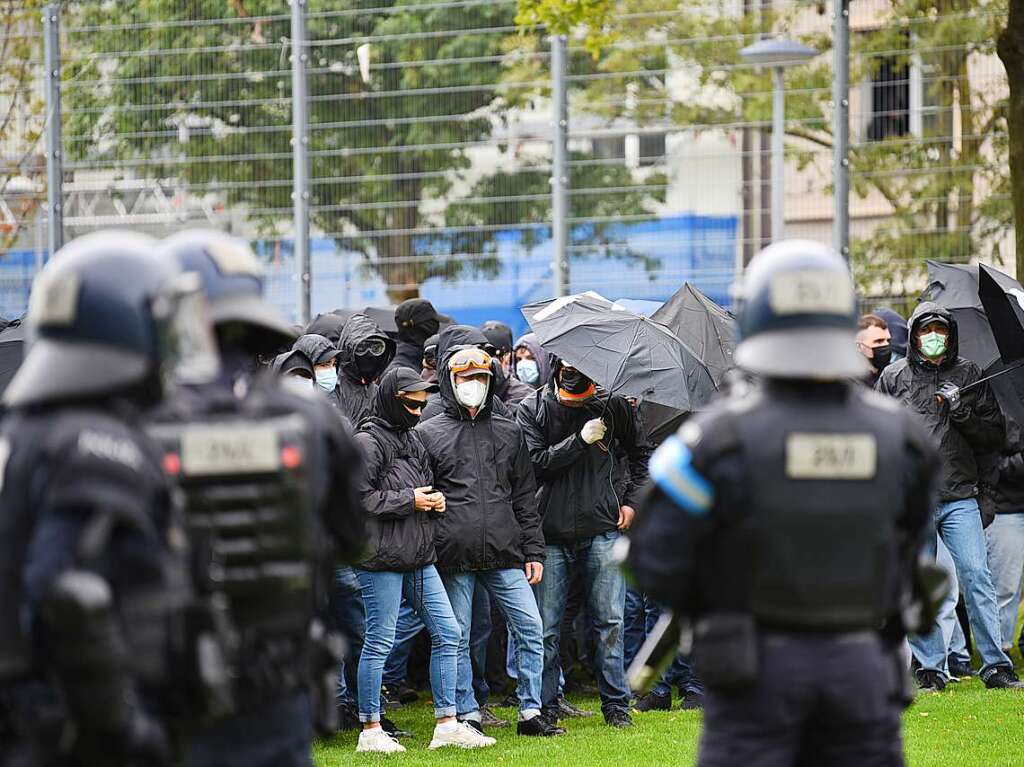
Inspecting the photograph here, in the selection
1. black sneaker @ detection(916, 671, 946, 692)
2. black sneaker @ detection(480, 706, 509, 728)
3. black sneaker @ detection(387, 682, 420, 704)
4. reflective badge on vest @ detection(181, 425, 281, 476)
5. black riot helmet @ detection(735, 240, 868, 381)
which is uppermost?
black riot helmet @ detection(735, 240, 868, 381)

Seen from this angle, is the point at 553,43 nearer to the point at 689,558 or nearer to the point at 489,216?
the point at 489,216

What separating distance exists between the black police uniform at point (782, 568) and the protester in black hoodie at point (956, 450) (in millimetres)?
6387

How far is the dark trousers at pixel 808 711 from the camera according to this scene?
15.9 feet

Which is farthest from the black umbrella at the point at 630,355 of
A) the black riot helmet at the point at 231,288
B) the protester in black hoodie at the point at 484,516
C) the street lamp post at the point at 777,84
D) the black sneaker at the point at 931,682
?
the street lamp post at the point at 777,84

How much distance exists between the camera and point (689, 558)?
4.96 meters

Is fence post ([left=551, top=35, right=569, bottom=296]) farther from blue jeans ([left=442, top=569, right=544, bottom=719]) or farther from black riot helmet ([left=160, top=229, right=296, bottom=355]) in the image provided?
black riot helmet ([left=160, top=229, right=296, bottom=355])

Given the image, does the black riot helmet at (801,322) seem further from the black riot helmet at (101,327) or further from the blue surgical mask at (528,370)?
the blue surgical mask at (528,370)

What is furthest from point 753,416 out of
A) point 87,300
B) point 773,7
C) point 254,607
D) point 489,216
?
point 773,7

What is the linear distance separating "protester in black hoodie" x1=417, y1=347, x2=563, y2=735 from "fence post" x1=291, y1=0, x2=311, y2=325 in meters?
6.51

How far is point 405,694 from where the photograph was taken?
1172cm

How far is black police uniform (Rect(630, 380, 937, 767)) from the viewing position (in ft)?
16.0

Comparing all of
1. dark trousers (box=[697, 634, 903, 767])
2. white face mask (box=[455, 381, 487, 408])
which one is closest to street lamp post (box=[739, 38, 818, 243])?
white face mask (box=[455, 381, 487, 408])

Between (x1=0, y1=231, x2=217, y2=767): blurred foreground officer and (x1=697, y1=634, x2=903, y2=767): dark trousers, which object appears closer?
(x1=0, y1=231, x2=217, y2=767): blurred foreground officer

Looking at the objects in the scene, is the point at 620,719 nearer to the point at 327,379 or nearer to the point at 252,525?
the point at 327,379
